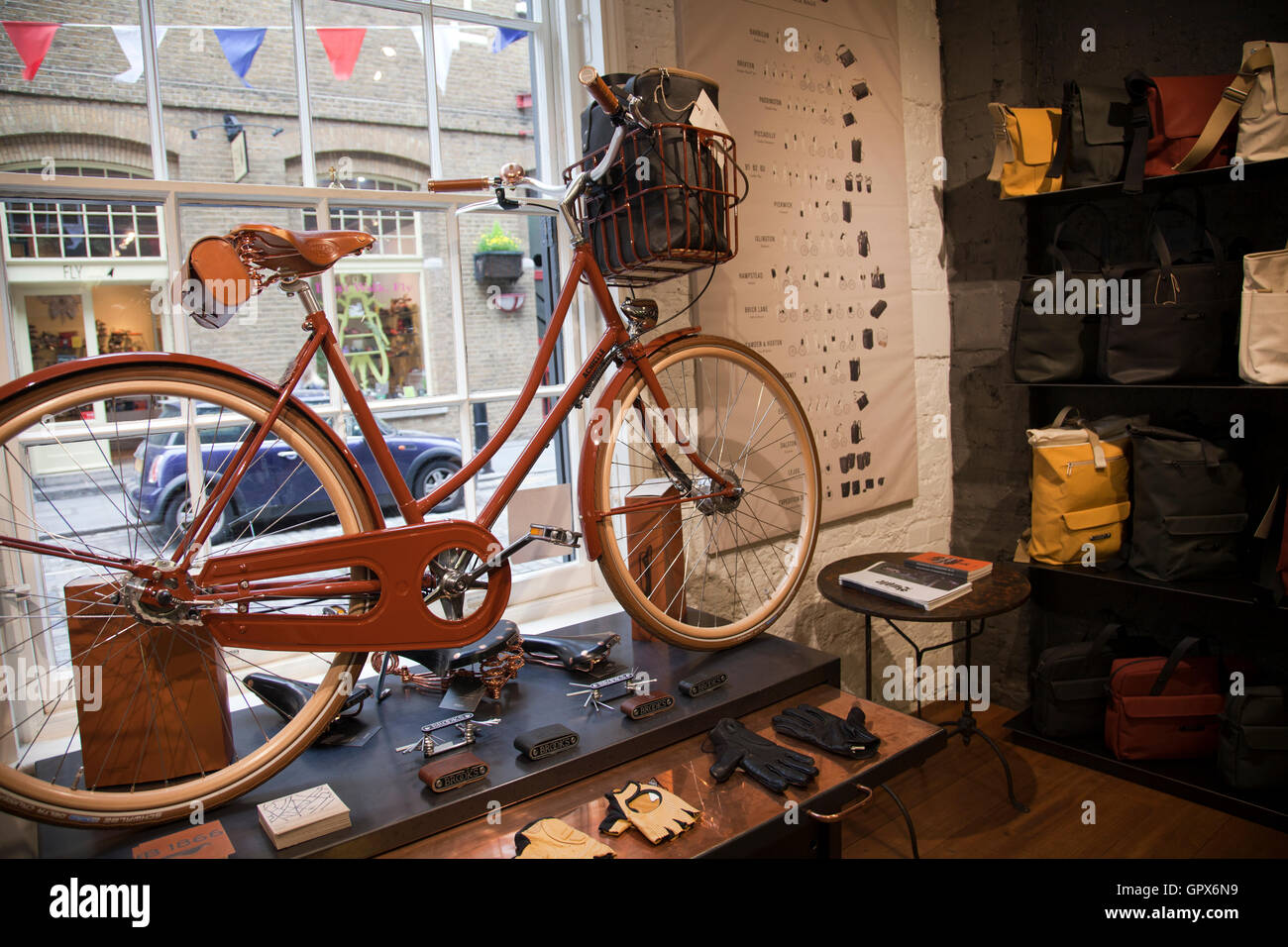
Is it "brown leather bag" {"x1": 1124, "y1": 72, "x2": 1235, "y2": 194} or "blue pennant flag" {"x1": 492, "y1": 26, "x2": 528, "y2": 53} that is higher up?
"blue pennant flag" {"x1": 492, "y1": 26, "x2": 528, "y2": 53}

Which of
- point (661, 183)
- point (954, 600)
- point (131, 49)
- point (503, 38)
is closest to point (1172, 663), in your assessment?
point (954, 600)

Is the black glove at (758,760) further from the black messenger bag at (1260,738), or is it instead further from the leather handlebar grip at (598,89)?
the black messenger bag at (1260,738)

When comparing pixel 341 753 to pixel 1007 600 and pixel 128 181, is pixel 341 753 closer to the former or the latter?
pixel 128 181

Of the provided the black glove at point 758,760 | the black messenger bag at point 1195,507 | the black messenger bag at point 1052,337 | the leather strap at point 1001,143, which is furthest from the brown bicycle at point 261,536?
the leather strap at point 1001,143

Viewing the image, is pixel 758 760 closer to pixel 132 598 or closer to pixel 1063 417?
pixel 132 598

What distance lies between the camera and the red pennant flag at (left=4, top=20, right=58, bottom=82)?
5.06ft

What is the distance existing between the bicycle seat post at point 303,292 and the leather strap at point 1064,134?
7.54 feet

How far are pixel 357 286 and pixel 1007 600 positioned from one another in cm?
190

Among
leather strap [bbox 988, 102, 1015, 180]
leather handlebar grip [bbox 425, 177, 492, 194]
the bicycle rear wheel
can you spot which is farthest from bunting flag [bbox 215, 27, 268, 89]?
leather strap [bbox 988, 102, 1015, 180]

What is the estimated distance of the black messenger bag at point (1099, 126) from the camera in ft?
8.22

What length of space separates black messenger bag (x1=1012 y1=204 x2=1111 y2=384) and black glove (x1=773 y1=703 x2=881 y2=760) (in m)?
1.52

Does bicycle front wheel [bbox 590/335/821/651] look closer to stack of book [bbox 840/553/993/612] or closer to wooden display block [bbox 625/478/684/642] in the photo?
wooden display block [bbox 625/478/684/642]

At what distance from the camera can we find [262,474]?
1.82 metres
